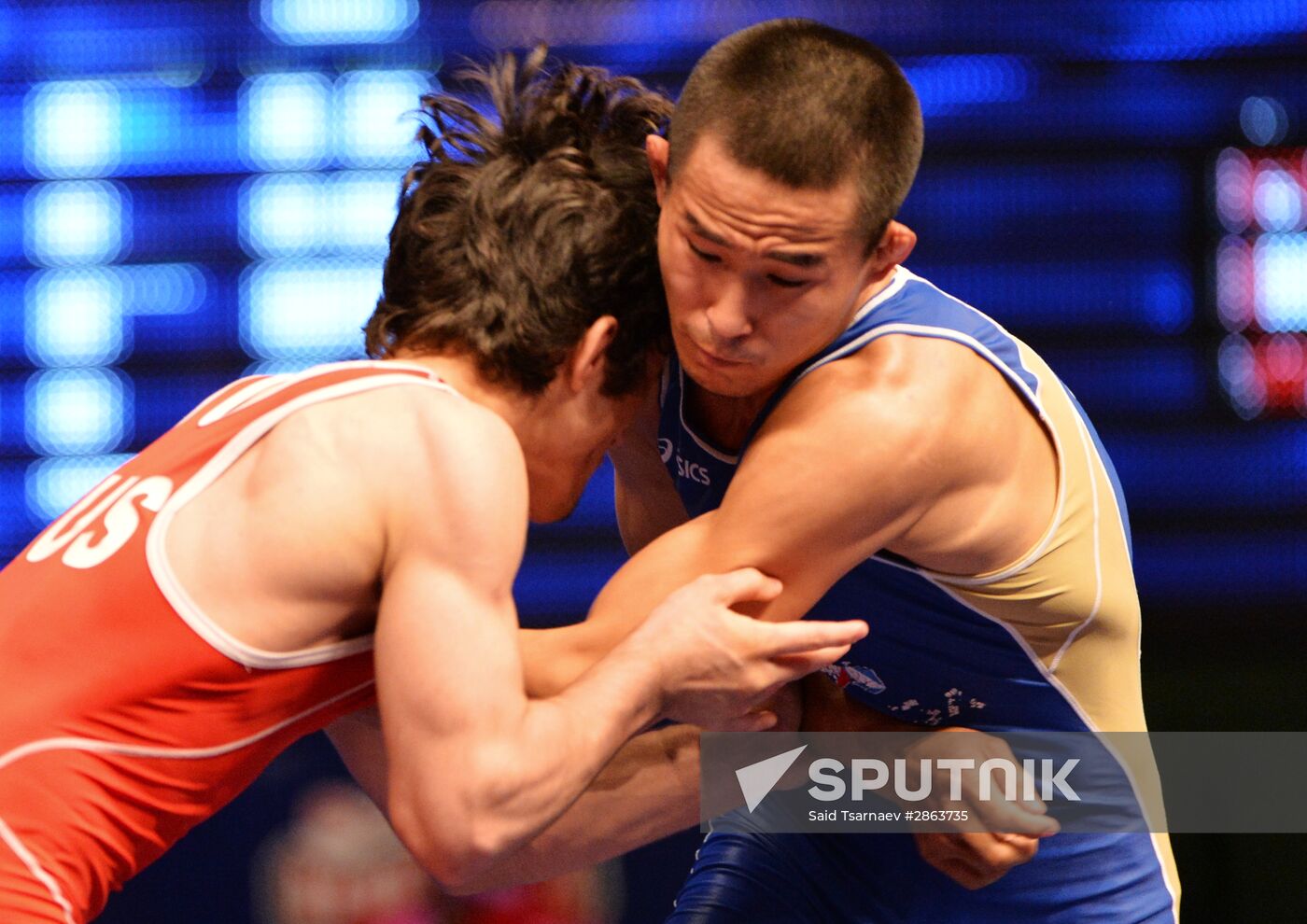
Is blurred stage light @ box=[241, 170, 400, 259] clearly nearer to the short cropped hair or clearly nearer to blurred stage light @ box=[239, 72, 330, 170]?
blurred stage light @ box=[239, 72, 330, 170]

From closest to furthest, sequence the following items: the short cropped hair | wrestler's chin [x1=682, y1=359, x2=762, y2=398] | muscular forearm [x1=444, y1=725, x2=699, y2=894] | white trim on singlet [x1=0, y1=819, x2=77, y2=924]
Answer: white trim on singlet [x1=0, y1=819, x2=77, y2=924]
the short cropped hair
wrestler's chin [x1=682, y1=359, x2=762, y2=398]
muscular forearm [x1=444, y1=725, x2=699, y2=894]

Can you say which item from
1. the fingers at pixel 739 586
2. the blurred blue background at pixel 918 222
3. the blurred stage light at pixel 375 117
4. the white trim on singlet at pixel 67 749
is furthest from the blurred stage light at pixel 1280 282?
the white trim on singlet at pixel 67 749

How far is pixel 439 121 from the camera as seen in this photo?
89.8 inches

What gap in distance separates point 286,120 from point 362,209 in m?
0.32

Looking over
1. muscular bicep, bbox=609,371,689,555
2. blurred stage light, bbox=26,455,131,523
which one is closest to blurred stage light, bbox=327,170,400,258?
blurred stage light, bbox=26,455,131,523

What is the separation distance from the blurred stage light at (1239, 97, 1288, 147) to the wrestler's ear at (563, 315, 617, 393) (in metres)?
2.65

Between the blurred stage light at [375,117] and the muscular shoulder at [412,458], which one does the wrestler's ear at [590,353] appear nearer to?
the muscular shoulder at [412,458]

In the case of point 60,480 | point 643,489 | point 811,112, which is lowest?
point 60,480

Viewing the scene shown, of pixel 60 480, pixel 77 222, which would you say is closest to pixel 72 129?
pixel 77 222

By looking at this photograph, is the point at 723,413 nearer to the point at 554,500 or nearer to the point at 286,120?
the point at 554,500

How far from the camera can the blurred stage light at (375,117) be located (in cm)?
412

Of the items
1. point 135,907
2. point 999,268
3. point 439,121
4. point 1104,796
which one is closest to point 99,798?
point 439,121

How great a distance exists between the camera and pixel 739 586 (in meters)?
1.91

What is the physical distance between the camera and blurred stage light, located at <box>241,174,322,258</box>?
4129mm
